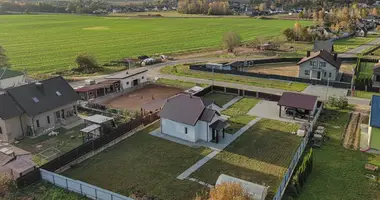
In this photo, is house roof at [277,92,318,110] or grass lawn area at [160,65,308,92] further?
grass lawn area at [160,65,308,92]

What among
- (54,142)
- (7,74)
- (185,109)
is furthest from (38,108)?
(7,74)

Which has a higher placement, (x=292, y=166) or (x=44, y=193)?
(x=292, y=166)

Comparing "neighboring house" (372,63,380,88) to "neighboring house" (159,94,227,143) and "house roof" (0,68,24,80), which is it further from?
"house roof" (0,68,24,80)

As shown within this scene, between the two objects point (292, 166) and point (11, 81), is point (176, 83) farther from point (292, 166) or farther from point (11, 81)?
point (292, 166)

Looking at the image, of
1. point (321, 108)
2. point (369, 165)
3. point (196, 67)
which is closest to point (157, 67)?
point (196, 67)

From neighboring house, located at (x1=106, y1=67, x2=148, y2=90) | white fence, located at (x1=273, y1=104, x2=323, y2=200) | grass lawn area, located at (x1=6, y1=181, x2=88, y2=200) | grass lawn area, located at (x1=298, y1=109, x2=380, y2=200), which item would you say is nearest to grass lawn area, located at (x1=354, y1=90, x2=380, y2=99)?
white fence, located at (x1=273, y1=104, x2=323, y2=200)

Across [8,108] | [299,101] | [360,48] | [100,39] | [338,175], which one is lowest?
[338,175]
